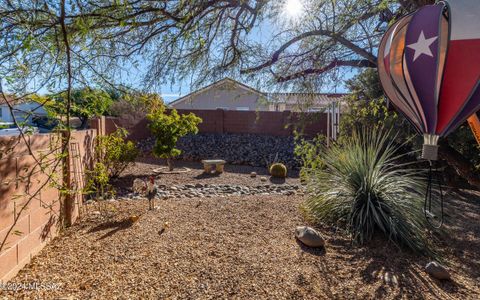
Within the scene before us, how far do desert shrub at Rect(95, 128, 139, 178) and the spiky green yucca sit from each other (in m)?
3.32

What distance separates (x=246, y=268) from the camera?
2654mm

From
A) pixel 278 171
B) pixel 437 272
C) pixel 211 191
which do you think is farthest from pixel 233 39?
pixel 278 171

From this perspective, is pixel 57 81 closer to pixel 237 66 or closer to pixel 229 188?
pixel 237 66

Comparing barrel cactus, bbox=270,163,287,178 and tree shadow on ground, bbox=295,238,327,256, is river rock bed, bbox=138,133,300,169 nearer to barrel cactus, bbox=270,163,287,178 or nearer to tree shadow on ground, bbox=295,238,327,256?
barrel cactus, bbox=270,163,287,178

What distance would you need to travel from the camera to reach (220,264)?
2705 mm

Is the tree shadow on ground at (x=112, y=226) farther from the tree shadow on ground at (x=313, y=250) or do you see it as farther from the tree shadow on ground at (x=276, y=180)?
the tree shadow on ground at (x=276, y=180)

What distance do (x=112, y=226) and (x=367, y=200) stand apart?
10.0 feet

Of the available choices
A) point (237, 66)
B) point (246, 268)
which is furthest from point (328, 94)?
point (246, 268)

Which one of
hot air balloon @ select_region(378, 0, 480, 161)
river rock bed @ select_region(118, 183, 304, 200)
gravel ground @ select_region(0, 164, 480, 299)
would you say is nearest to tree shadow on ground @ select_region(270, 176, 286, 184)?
river rock bed @ select_region(118, 183, 304, 200)

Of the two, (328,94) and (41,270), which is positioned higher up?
(328,94)

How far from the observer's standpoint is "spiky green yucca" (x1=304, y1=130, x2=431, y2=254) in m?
3.64

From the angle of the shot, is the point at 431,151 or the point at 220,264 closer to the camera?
the point at 431,151

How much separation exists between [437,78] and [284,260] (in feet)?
6.34

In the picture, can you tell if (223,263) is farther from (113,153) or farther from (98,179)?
(113,153)
